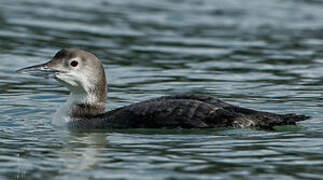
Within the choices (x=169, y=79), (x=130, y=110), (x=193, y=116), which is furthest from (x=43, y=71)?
(x=169, y=79)

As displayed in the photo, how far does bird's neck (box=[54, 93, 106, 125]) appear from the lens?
10758 millimetres

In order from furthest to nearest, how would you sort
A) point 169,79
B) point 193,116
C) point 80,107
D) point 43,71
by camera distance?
point 169,79
point 80,107
point 43,71
point 193,116

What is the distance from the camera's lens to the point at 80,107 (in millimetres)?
10836

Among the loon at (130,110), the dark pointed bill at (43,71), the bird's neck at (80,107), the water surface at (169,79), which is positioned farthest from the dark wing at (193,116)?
the dark pointed bill at (43,71)

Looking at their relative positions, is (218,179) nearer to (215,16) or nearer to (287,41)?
(287,41)

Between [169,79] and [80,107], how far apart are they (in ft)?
12.1

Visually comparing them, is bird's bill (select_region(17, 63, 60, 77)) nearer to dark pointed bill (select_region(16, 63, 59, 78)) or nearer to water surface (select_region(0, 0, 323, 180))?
dark pointed bill (select_region(16, 63, 59, 78))

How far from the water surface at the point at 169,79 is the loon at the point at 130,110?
14 centimetres

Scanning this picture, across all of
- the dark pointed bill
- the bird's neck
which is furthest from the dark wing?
the dark pointed bill

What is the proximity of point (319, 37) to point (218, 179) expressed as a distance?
452 inches

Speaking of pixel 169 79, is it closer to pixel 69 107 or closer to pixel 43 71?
pixel 69 107

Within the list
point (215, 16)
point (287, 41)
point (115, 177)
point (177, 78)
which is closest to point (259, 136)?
point (115, 177)

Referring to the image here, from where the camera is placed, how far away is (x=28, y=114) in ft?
37.4

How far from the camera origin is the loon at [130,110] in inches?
392
